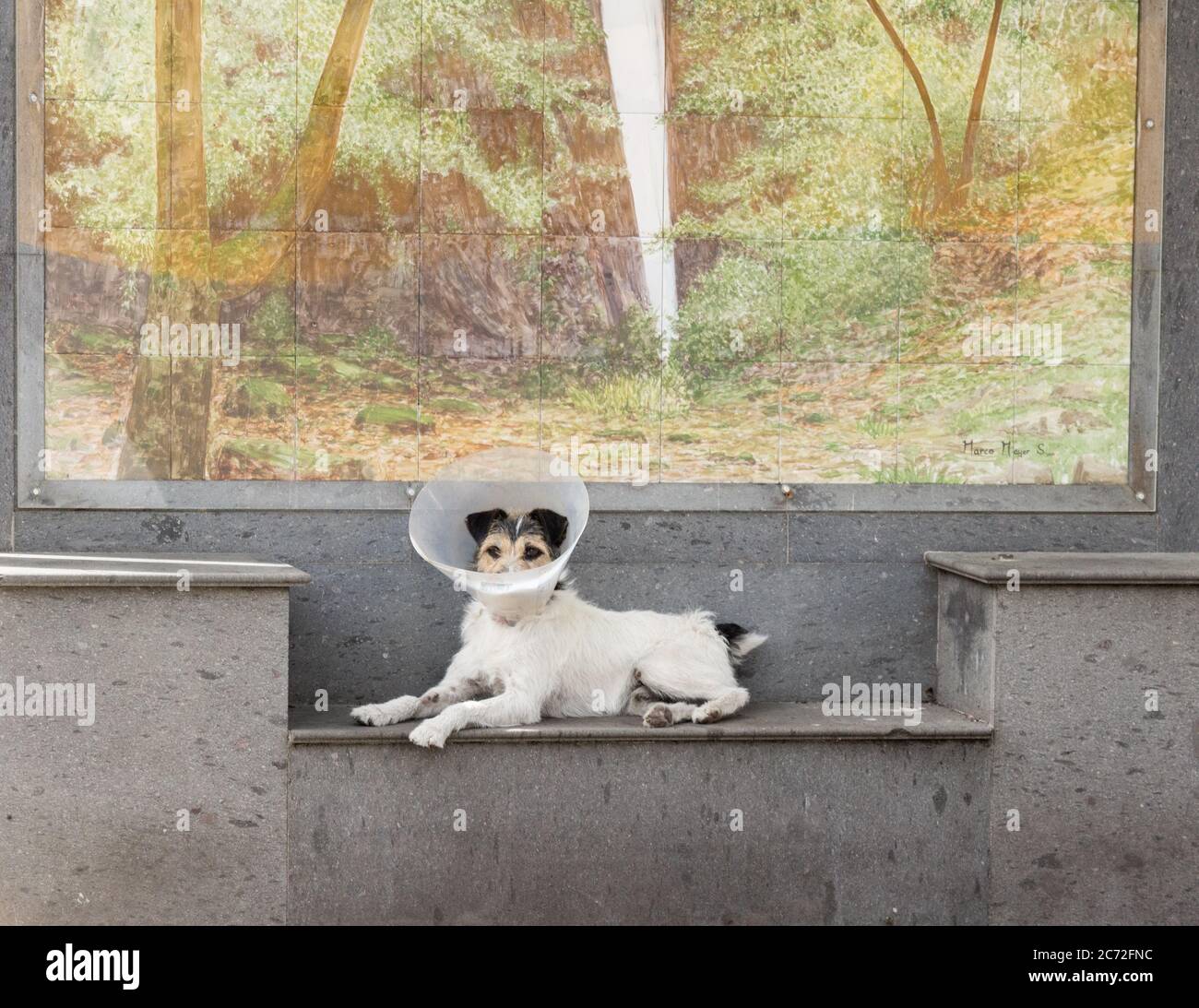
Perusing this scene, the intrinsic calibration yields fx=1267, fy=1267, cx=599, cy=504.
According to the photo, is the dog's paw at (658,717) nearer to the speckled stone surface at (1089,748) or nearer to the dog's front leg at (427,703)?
the dog's front leg at (427,703)

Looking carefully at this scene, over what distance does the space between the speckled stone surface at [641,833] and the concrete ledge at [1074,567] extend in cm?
68

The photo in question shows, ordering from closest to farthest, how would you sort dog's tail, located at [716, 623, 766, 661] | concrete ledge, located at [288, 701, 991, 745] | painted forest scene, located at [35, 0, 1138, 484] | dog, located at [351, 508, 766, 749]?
concrete ledge, located at [288, 701, 991, 745] < dog, located at [351, 508, 766, 749] < dog's tail, located at [716, 623, 766, 661] < painted forest scene, located at [35, 0, 1138, 484]

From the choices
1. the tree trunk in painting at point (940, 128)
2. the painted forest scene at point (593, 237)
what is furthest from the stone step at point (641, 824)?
the tree trunk in painting at point (940, 128)

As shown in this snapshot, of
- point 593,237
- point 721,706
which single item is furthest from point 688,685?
point 593,237

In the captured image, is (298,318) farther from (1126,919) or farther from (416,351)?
(1126,919)

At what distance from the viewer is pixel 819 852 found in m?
4.79

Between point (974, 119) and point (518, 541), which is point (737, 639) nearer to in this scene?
point (518, 541)

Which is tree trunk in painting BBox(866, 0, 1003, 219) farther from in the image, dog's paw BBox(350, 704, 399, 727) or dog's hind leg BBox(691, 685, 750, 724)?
dog's paw BBox(350, 704, 399, 727)

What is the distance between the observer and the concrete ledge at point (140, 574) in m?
4.46

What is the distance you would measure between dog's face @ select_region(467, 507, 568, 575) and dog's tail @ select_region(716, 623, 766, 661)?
88cm

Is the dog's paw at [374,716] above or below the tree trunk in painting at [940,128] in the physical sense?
below

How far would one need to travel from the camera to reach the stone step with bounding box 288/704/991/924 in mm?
4641

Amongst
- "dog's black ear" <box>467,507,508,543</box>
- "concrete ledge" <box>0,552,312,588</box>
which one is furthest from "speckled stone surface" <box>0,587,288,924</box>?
"dog's black ear" <box>467,507,508,543</box>

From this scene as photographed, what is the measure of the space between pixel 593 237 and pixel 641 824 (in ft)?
8.33
